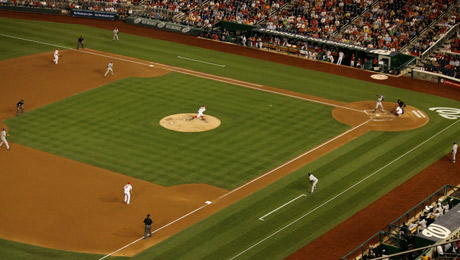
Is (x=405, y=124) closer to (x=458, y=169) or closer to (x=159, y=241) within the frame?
(x=458, y=169)

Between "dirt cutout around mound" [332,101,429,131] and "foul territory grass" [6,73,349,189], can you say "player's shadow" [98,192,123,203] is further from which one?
"dirt cutout around mound" [332,101,429,131]

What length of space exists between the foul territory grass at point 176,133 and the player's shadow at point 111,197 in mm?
2926

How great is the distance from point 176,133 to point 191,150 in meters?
3.35

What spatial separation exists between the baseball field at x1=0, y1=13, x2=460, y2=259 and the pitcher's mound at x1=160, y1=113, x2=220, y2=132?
0.66 feet

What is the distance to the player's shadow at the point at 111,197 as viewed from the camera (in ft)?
132

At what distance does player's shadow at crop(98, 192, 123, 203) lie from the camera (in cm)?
4022

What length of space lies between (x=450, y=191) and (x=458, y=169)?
395 centimetres

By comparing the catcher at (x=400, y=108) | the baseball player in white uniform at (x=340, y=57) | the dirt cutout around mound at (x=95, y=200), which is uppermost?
the baseball player in white uniform at (x=340, y=57)

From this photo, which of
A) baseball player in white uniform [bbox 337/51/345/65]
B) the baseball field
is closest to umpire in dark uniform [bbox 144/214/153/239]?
the baseball field

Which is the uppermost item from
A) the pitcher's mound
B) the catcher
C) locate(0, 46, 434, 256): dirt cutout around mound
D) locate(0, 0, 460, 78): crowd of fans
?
locate(0, 0, 460, 78): crowd of fans

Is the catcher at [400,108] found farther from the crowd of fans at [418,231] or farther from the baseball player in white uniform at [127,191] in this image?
the baseball player in white uniform at [127,191]

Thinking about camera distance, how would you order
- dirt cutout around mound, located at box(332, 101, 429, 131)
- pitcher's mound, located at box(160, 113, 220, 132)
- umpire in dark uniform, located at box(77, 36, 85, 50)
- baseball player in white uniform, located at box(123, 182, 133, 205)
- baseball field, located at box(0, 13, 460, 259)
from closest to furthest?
baseball field, located at box(0, 13, 460, 259) → baseball player in white uniform, located at box(123, 182, 133, 205) → pitcher's mound, located at box(160, 113, 220, 132) → dirt cutout around mound, located at box(332, 101, 429, 131) → umpire in dark uniform, located at box(77, 36, 85, 50)

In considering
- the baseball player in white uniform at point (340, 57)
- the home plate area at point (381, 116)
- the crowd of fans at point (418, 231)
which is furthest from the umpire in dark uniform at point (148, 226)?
the baseball player in white uniform at point (340, 57)

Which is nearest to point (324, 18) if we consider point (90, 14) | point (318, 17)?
point (318, 17)
